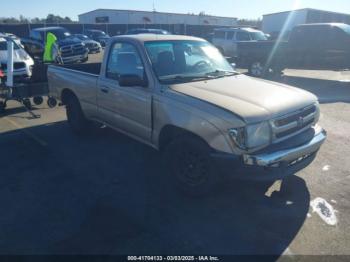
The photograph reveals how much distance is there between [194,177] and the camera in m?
4.04

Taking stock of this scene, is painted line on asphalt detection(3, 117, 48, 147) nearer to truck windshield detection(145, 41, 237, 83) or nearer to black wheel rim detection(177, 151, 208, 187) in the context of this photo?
truck windshield detection(145, 41, 237, 83)

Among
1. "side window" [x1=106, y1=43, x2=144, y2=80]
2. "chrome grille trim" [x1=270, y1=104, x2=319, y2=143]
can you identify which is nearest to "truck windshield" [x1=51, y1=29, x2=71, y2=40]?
"side window" [x1=106, y1=43, x2=144, y2=80]

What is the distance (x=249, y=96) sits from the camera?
3.93m

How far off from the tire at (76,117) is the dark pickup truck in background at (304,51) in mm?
9351

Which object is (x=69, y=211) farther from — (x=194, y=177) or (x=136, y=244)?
(x=194, y=177)

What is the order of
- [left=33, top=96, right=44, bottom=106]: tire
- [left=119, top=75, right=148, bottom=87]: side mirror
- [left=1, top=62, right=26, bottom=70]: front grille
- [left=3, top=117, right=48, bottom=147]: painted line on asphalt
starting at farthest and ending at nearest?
1. [left=1, top=62, right=26, bottom=70]: front grille
2. [left=33, top=96, right=44, bottom=106]: tire
3. [left=3, top=117, right=48, bottom=147]: painted line on asphalt
4. [left=119, top=75, right=148, bottom=87]: side mirror

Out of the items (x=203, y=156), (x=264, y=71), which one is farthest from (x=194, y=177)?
(x=264, y=71)

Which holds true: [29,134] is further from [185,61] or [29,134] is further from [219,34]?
[219,34]

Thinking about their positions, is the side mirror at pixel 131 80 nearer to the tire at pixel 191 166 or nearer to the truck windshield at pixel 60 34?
the tire at pixel 191 166

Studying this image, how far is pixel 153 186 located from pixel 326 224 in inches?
86.8

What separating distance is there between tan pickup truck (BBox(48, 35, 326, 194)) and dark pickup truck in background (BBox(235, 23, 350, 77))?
348 inches

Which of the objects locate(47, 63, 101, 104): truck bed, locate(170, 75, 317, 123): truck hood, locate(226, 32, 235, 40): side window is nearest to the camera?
locate(170, 75, 317, 123): truck hood

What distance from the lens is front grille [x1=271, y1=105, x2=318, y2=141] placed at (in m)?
3.64

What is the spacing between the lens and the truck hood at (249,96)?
3551 mm
